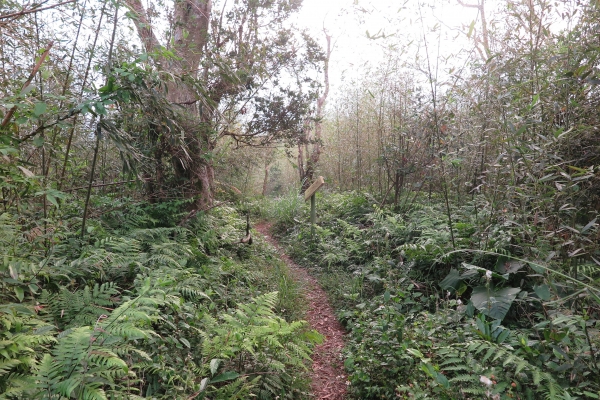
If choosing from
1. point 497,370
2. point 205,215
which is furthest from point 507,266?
point 205,215

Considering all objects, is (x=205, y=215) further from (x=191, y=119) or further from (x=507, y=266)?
(x=507, y=266)

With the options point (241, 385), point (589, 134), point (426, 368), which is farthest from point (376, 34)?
point (241, 385)

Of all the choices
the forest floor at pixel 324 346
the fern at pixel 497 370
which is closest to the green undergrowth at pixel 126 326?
the forest floor at pixel 324 346

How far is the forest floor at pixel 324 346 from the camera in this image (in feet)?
8.89

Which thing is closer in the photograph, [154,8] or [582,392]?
[582,392]

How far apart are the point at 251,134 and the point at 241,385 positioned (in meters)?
5.55

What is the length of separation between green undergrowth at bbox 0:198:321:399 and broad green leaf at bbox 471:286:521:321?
4.76ft

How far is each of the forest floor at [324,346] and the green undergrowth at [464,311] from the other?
0.40 feet

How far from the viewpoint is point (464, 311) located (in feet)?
9.60

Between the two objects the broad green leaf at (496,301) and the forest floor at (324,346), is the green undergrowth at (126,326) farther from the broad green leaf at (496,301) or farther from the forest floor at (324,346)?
the broad green leaf at (496,301)

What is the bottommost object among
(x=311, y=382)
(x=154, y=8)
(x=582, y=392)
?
(x=311, y=382)

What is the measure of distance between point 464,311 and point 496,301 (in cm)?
27

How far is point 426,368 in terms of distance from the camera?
6.88ft

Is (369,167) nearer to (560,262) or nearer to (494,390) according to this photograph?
(560,262)
